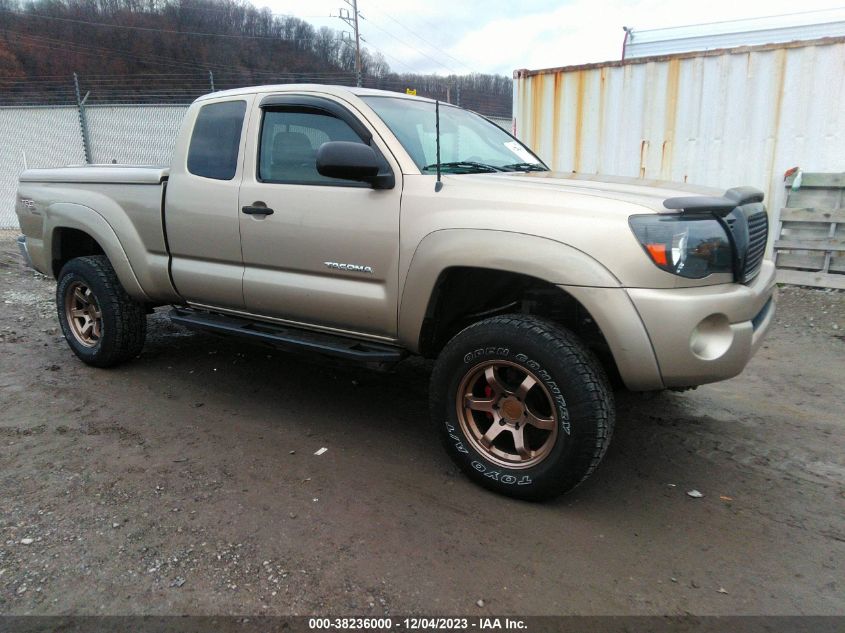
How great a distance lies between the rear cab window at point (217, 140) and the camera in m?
3.85

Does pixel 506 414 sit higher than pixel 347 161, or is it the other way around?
pixel 347 161

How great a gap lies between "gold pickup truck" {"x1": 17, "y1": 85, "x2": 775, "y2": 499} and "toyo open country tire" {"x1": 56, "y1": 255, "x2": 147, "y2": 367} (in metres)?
0.02

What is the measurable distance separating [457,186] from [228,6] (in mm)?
37816

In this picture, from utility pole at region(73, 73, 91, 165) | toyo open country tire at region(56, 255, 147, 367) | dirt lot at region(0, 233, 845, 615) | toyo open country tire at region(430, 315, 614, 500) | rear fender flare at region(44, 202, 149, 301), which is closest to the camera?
dirt lot at region(0, 233, 845, 615)

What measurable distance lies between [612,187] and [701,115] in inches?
211

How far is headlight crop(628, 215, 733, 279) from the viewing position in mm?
2539

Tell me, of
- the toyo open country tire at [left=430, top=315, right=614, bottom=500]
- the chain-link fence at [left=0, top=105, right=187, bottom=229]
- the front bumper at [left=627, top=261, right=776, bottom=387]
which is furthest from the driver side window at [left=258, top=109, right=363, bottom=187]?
the chain-link fence at [left=0, top=105, right=187, bottom=229]

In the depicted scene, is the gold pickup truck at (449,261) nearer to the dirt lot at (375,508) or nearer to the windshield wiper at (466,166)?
the windshield wiper at (466,166)

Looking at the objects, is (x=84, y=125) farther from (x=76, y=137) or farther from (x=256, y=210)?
(x=256, y=210)

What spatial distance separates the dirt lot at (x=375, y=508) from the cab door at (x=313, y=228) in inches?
31.7

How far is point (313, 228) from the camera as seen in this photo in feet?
11.1

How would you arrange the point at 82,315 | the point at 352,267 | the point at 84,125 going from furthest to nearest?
the point at 84,125, the point at 82,315, the point at 352,267

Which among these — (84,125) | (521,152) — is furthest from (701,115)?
(84,125)

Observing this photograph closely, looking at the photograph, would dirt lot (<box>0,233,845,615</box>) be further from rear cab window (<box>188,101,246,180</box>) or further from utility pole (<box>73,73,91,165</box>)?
utility pole (<box>73,73,91,165</box>)
